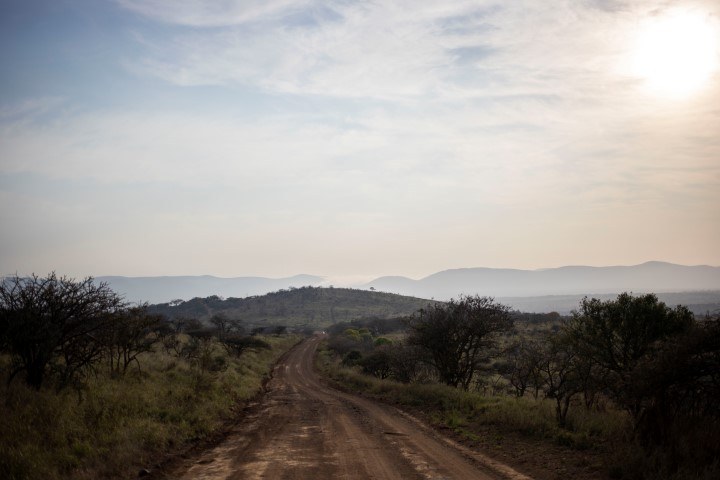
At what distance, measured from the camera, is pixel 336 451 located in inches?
464

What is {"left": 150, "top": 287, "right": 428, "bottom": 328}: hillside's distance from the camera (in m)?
128

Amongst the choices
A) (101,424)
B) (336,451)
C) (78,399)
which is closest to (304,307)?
(78,399)

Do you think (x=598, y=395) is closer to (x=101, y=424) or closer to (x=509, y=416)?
(x=509, y=416)

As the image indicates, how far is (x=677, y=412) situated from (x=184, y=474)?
1102 centimetres

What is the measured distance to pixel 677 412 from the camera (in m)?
9.76

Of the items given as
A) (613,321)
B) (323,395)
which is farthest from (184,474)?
(323,395)

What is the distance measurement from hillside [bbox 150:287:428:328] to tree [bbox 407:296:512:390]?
94974 mm

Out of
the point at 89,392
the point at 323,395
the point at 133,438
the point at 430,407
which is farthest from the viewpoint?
the point at 323,395

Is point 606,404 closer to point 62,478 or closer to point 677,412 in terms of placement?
point 677,412

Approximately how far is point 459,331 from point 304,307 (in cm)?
12650

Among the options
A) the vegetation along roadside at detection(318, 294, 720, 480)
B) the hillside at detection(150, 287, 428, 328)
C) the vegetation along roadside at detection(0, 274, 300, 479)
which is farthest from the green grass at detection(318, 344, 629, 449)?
the hillside at detection(150, 287, 428, 328)

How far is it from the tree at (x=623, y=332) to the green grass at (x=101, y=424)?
12536mm

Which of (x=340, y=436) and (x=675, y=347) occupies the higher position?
(x=675, y=347)

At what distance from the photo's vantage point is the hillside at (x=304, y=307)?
422 ft
